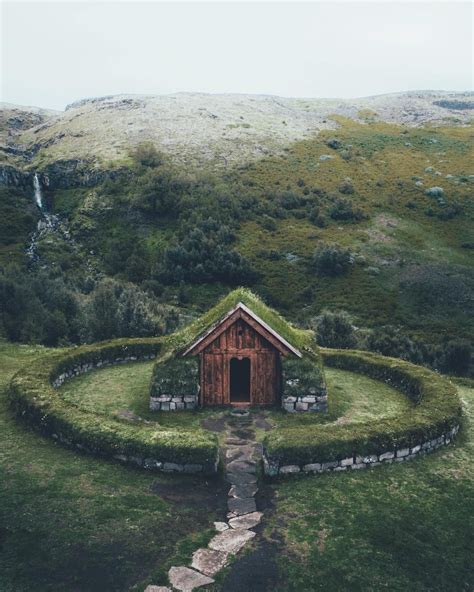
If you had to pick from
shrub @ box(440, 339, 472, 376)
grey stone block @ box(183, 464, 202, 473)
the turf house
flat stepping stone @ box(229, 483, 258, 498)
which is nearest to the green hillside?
shrub @ box(440, 339, 472, 376)

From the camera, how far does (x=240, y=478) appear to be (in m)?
15.5

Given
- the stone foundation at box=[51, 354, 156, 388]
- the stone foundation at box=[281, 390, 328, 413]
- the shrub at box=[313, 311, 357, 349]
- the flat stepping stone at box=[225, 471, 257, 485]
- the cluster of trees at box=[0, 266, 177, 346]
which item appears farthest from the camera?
the shrub at box=[313, 311, 357, 349]

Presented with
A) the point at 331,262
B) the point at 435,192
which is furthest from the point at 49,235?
the point at 435,192

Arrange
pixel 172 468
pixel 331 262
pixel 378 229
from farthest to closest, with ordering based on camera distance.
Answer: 1. pixel 378 229
2. pixel 331 262
3. pixel 172 468

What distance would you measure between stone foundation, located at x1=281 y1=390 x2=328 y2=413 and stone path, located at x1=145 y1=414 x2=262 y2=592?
7.14 feet

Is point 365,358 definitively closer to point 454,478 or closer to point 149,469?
point 454,478

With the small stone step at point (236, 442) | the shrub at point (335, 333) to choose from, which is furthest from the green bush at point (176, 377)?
the shrub at point (335, 333)

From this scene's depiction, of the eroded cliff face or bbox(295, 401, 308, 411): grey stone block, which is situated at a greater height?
the eroded cliff face

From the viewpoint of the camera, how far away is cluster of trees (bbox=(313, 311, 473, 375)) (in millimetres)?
40469

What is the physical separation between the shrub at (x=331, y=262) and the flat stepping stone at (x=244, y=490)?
51.9 metres

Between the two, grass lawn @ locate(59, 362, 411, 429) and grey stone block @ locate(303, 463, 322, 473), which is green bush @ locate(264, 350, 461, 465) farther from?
grass lawn @ locate(59, 362, 411, 429)

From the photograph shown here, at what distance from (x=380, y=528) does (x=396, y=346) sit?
32.5 m

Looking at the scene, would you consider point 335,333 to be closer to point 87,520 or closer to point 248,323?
point 248,323

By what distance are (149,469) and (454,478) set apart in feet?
30.7
